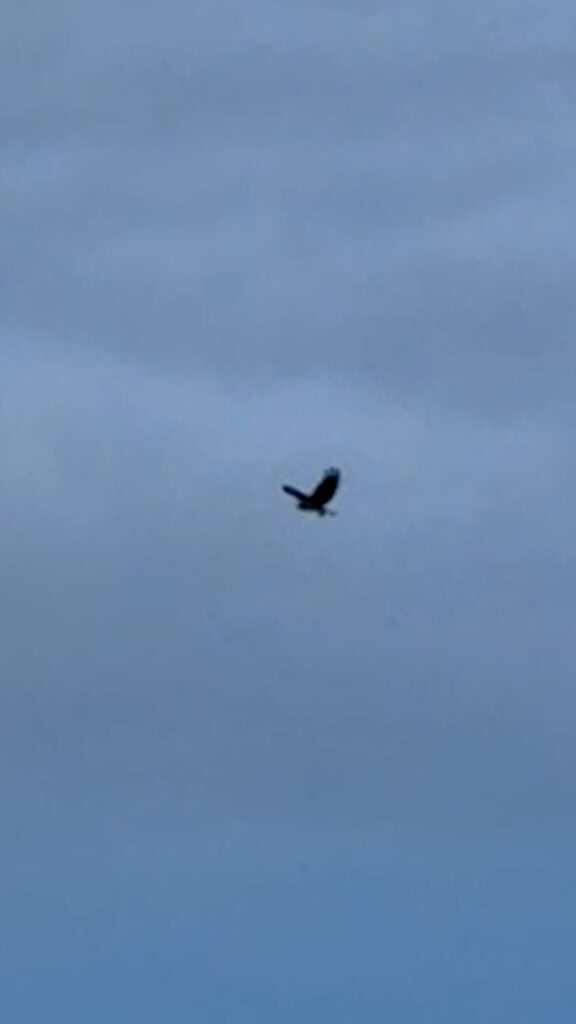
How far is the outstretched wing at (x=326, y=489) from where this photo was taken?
4773 centimetres

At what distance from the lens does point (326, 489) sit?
4881 cm

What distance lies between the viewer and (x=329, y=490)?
4891 cm

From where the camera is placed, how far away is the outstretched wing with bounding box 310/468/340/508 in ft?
157
